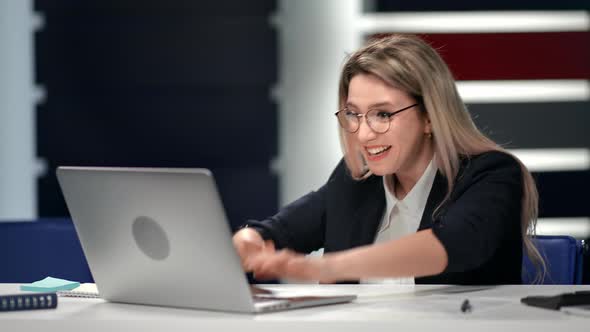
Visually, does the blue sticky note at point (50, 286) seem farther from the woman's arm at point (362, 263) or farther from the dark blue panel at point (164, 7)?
the dark blue panel at point (164, 7)

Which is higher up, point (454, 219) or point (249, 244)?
point (454, 219)

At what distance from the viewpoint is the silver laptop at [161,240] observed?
1.46m

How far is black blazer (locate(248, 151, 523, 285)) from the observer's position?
72.8 inches

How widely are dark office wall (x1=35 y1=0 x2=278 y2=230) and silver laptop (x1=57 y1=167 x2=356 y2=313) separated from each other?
2029 millimetres

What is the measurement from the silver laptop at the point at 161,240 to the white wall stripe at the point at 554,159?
2183 millimetres

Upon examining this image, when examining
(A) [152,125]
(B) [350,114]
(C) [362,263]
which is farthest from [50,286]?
(A) [152,125]

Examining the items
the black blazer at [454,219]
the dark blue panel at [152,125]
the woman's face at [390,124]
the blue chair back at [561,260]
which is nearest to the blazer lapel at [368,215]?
the black blazer at [454,219]

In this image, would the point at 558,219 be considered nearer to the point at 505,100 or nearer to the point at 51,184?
the point at 505,100

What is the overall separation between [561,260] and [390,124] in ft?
1.77

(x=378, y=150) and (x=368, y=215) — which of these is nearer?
(x=378, y=150)

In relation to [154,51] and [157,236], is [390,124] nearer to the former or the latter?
[157,236]

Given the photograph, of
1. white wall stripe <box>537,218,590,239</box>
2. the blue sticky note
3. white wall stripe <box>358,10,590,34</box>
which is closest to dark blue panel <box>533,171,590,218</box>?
white wall stripe <box>537,218,590,239</box>

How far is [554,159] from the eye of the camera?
12.2 feet

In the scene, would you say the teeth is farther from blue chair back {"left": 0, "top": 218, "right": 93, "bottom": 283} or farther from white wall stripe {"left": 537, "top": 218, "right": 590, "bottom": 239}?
white wall stripe {"left": 537, "top": 218, "right": 590, "bottom": 239}
